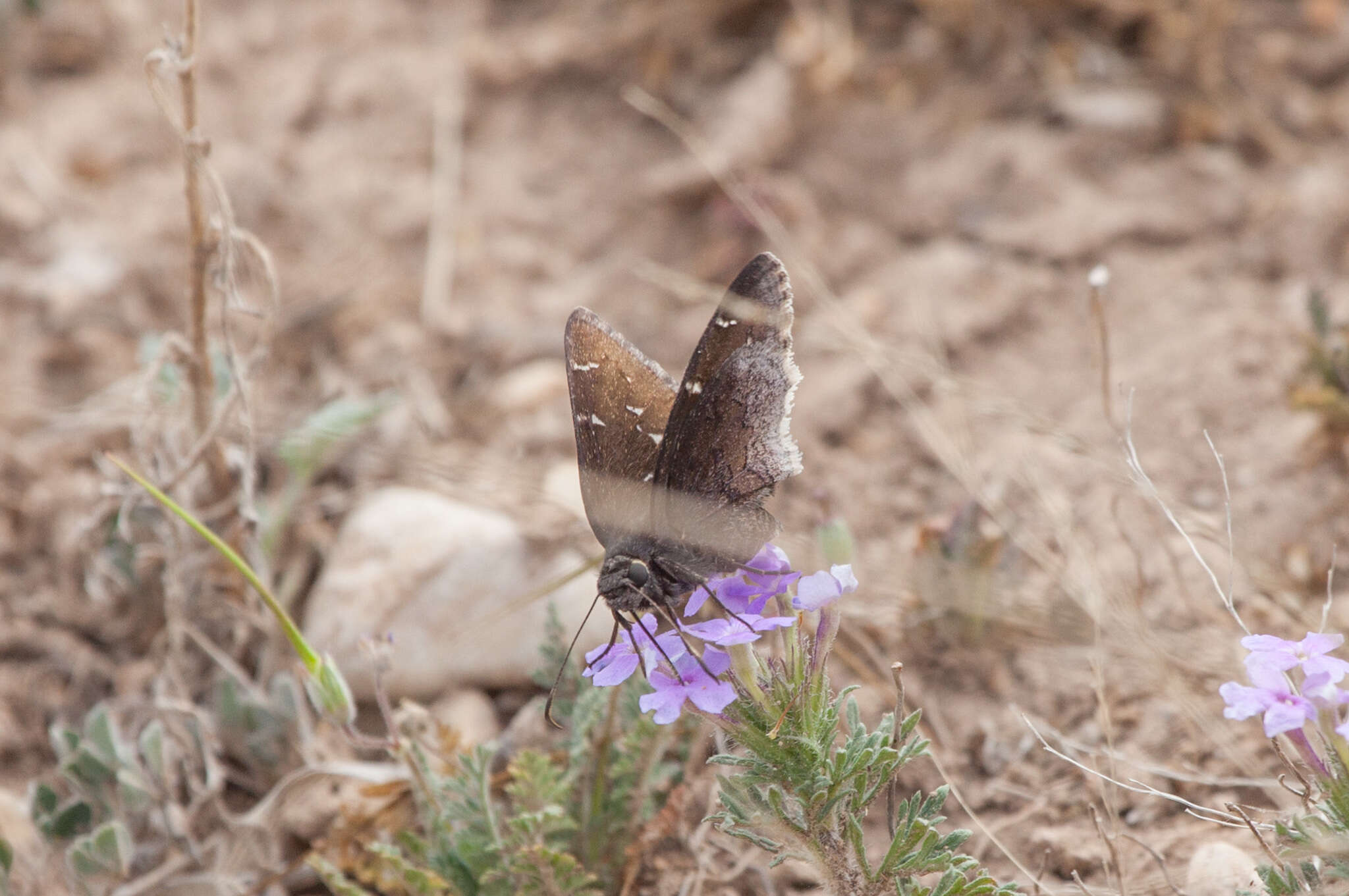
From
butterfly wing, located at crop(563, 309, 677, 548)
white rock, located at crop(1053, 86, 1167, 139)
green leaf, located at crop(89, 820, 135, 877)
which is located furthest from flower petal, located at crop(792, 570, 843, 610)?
white rock, located at crop(1053, 86, 1167, 139)

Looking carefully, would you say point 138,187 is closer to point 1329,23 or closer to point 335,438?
point 335,438

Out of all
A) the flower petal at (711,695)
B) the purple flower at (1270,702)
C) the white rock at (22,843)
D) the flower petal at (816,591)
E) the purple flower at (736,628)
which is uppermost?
the flower petal at (816,591)

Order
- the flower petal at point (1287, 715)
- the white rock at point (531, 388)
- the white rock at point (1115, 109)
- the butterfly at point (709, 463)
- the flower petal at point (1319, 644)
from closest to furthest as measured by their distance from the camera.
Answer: the flower petal at point (1287, 715) < the flower petal at point (1319, 644) < the butterfly at point (709, 463) < the white rock at point (531, 388) < the white rock at point (1115, 109)

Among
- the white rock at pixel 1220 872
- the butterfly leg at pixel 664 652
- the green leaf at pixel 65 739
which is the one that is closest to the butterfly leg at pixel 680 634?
the butterfly leg at pixel 664 652

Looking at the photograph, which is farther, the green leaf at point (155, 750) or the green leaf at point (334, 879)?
the green leaf at point (155, 750)

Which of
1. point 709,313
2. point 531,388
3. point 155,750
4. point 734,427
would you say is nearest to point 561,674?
point 734,427

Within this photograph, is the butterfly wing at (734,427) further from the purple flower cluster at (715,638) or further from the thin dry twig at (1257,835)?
the thin dry twig at (1257,835)

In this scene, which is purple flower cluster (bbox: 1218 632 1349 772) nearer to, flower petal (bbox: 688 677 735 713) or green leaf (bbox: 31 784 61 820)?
flower petal (bbox: 688 677 735 713)
